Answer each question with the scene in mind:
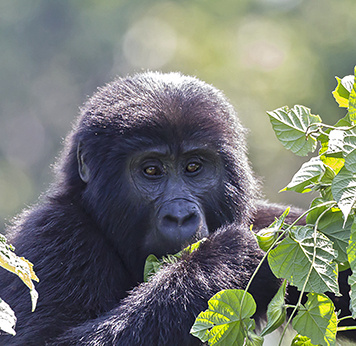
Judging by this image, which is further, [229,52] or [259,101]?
[229,52]

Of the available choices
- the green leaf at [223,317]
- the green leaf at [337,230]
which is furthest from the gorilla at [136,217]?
the green leaf at [337,230]

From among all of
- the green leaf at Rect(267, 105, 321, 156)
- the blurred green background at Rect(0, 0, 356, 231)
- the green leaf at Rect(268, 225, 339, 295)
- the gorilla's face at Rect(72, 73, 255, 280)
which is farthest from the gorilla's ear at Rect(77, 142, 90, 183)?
the blurred green background at Rect(0, 0, 356, 231)

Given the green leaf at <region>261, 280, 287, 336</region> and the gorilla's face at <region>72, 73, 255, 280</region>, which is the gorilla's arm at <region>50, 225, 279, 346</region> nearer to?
the gorilla's face at <region>72, 73, 255, 280</region>

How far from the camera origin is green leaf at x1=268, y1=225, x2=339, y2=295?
85.2 inches

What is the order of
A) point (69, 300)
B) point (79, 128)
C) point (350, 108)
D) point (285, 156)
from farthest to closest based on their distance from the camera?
point (285, 156) < point (79, 128) < point (69, 300) < point (350, 108)

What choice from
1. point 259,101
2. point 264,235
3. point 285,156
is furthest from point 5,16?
point 264,235

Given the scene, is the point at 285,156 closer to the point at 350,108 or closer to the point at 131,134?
the point at 131,134

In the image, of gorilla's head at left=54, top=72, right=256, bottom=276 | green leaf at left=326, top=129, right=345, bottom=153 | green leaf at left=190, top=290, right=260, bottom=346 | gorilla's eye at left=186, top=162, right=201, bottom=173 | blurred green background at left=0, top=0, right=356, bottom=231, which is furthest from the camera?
blurred green background at left=0, top=0, right=356, bottom=231

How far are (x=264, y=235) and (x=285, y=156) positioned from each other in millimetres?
12986

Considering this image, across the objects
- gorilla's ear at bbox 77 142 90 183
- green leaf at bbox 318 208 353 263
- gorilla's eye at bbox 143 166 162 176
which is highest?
gorilla's ear at bbox 77 142 90 183

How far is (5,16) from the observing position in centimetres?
1738

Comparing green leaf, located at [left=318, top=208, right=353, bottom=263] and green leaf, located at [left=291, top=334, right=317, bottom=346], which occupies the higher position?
green leaf, located at [left=318, top=208, right=353, bottom=263]

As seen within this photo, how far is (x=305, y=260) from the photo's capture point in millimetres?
2213

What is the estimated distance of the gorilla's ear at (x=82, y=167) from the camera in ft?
12.3
